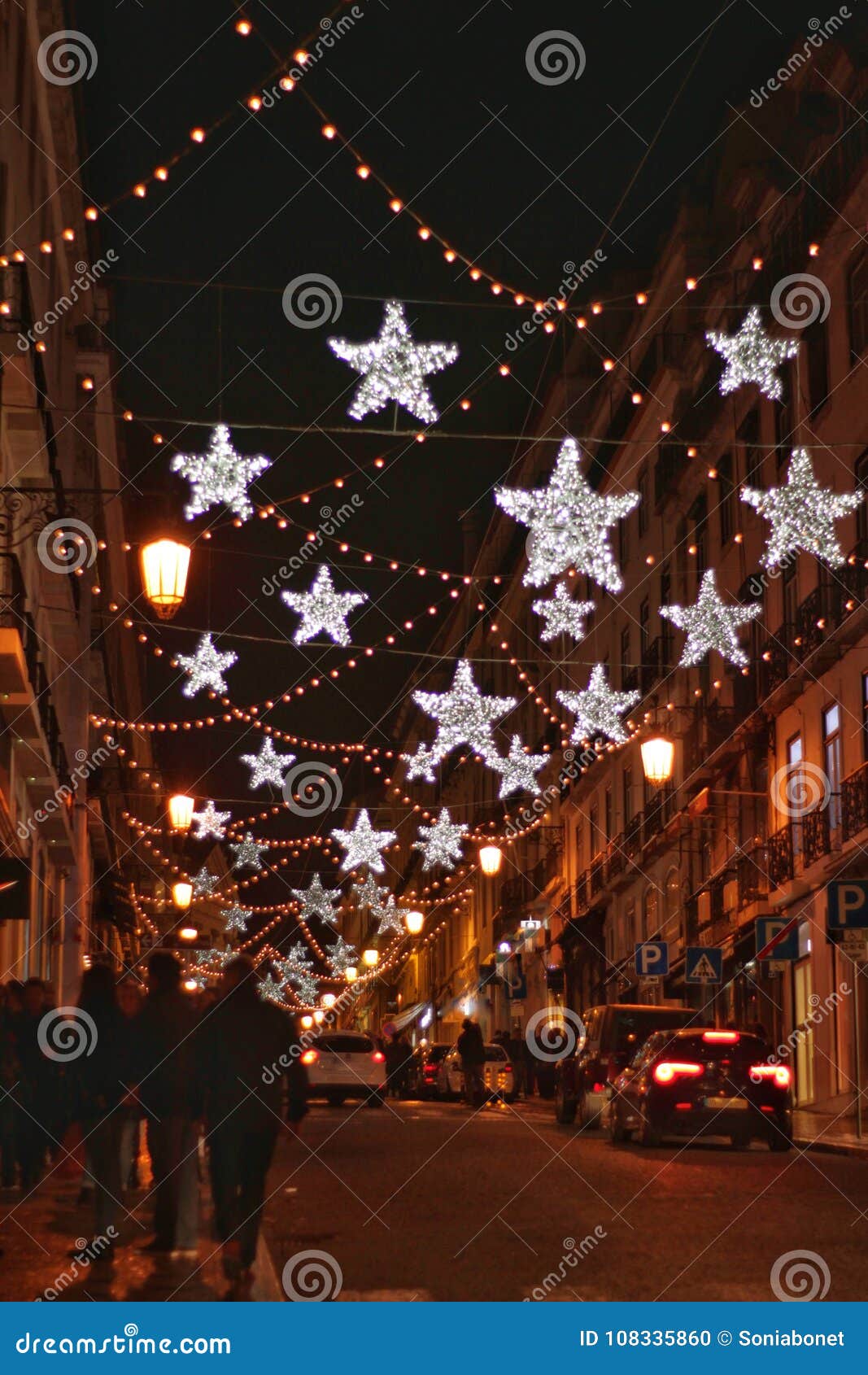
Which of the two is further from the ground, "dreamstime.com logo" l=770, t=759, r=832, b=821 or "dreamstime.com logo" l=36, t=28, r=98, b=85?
"dreamstime.com logo" l=36, t=28, r=98, b=85

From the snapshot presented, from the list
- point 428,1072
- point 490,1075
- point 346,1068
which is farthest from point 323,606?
point 428,1072

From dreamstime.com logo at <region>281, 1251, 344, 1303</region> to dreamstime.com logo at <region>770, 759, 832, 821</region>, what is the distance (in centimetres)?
2258

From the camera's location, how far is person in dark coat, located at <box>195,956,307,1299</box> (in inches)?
393

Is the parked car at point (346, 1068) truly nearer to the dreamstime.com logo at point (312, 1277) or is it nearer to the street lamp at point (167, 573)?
the street lamp at point (167, 573)

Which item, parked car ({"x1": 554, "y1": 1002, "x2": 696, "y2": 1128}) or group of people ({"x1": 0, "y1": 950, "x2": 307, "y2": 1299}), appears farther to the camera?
parked car ({"x1": 554, "y1": 1002, "x2": 696, "y2": 1128})

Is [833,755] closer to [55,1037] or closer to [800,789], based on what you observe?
[800,789]

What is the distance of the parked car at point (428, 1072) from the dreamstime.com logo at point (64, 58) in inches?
994

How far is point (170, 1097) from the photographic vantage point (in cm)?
1099

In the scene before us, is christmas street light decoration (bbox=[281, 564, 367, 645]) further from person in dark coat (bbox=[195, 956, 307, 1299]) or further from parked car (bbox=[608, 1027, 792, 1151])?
person in dark coat (bbox=[195, 956, 307, 1299])

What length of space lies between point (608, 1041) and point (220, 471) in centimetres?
1156

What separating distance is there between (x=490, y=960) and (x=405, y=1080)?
20852mm

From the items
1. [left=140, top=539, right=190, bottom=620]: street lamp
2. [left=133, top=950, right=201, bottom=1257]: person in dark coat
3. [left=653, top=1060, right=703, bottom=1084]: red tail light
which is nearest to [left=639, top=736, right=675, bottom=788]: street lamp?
[left=653, top=1060, right=703, bottom=1084]: red tail light

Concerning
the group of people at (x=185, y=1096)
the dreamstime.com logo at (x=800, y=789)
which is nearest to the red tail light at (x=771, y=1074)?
the group of people at (x=185, y=1096)

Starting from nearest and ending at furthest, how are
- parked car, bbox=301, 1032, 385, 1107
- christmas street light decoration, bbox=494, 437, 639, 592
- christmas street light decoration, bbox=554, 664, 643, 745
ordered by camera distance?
christmas street light decoration, bbox=494, 437, 639, 592 < parked car, bbox=301, 1032, 385, 1107 < christmas street light decoration, bbox=554, 664, 643, 745
